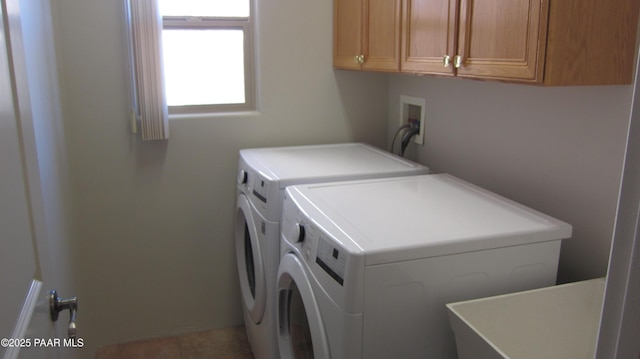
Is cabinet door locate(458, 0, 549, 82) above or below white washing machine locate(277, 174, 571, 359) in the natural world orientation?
above

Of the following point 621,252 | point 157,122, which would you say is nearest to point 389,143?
point 157,122

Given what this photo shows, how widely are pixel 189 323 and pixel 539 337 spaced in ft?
6.67

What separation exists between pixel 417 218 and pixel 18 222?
3.33 feet

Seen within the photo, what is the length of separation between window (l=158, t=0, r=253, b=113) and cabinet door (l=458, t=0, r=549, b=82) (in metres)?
1.35

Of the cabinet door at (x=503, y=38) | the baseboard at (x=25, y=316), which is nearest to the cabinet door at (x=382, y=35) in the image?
the cabinet door at (x=503, y=38)

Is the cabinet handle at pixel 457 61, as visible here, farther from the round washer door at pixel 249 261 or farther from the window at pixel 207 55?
the window at pixel 207 55

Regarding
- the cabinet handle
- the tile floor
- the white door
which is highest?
the cabinet handle

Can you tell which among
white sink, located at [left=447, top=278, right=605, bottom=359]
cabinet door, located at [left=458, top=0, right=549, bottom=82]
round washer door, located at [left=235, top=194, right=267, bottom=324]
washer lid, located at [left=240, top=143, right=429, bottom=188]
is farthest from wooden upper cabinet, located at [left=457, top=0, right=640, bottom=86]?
round washer door, located at [left=235, top=194, right=267, bottom=324]

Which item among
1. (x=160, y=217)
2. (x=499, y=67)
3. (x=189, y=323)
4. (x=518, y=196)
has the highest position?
(x=499, y=67)

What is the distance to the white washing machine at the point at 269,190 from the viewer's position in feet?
6.35

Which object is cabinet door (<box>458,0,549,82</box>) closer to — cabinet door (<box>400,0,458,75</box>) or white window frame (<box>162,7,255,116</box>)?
cabinet door (<box>400,0,458,75</box>)

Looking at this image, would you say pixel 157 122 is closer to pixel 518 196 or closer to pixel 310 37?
pixel 310 37

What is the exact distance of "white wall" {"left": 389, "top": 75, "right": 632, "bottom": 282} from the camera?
4.88 feet

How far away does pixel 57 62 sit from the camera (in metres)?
2.23
